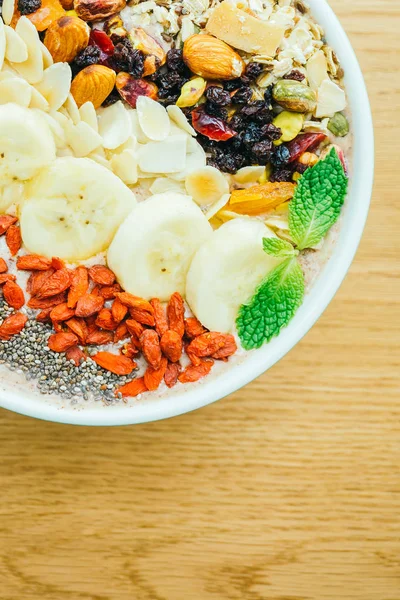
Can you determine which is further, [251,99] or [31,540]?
[31,540]

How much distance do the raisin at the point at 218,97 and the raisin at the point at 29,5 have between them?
0.28 meters

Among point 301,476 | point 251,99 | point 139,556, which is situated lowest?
point 139,556

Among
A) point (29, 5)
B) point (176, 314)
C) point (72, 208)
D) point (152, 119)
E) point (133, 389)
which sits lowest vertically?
point (133, 389)

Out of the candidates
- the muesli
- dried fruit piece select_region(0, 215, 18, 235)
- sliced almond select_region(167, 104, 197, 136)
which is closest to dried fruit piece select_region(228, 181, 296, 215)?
the muesli

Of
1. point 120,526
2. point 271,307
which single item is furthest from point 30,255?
point 120,526

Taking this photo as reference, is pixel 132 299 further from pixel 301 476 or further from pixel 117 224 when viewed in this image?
pixel 301 476

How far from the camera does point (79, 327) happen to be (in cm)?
90

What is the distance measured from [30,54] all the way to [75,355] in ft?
1.45

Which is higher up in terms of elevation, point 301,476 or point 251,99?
point 251,99

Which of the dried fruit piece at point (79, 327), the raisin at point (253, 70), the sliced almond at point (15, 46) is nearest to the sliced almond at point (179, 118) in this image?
the raisin at point (253, 70)

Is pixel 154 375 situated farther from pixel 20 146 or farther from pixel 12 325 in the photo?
pixel 20 146

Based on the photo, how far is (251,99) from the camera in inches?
36.1

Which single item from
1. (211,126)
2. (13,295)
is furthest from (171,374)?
(211,126)

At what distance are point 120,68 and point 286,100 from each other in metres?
0.25
